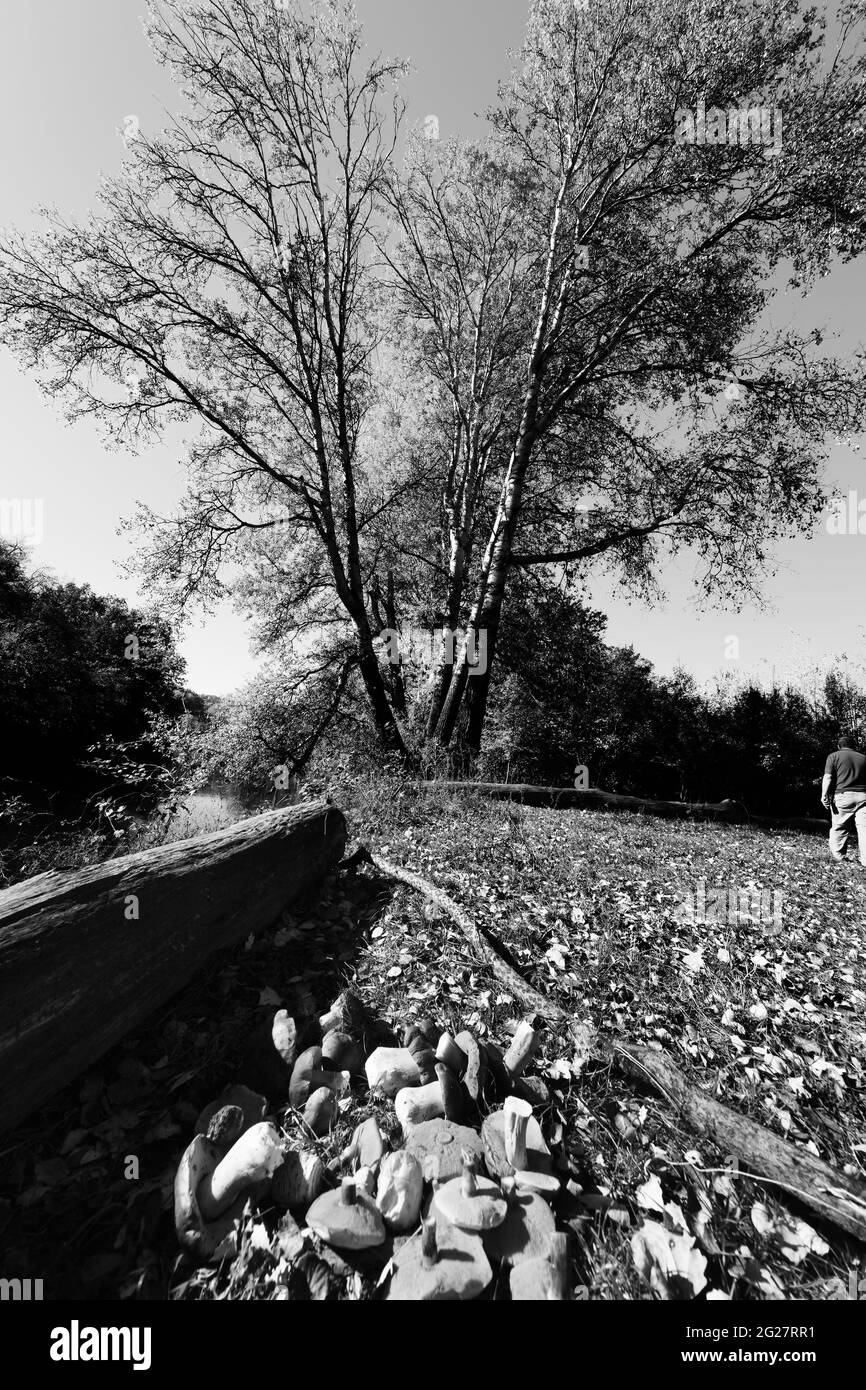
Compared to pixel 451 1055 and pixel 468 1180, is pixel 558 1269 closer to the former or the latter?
pixel 468 1180

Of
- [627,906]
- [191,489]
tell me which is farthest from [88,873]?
[191,489]

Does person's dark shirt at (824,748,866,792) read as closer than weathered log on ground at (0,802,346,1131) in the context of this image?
No

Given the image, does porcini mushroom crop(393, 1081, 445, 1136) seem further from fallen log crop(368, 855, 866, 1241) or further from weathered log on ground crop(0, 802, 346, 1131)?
weathered log on ground crop(0, 802, 346, 1131)

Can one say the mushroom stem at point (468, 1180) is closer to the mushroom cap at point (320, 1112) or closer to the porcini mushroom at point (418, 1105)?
the porcini mushroom at point (418, 1105)

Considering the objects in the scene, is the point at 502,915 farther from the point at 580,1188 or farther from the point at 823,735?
the point at 823,735

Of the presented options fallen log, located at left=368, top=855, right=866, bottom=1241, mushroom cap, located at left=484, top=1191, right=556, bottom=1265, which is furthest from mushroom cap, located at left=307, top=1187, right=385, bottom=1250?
fallen log, located at left=368, top=855, right=866, bottom=1241

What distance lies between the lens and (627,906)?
4.32 metres

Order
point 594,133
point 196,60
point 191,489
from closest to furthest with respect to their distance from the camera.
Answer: point 196,60, point 594,133, point 191,489

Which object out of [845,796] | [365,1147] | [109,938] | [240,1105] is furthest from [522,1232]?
[845,796]

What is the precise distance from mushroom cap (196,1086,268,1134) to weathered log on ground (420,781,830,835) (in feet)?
20.3

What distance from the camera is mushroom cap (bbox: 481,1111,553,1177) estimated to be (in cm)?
192

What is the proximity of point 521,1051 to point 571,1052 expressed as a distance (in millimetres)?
307

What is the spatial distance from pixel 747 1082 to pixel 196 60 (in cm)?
1531
